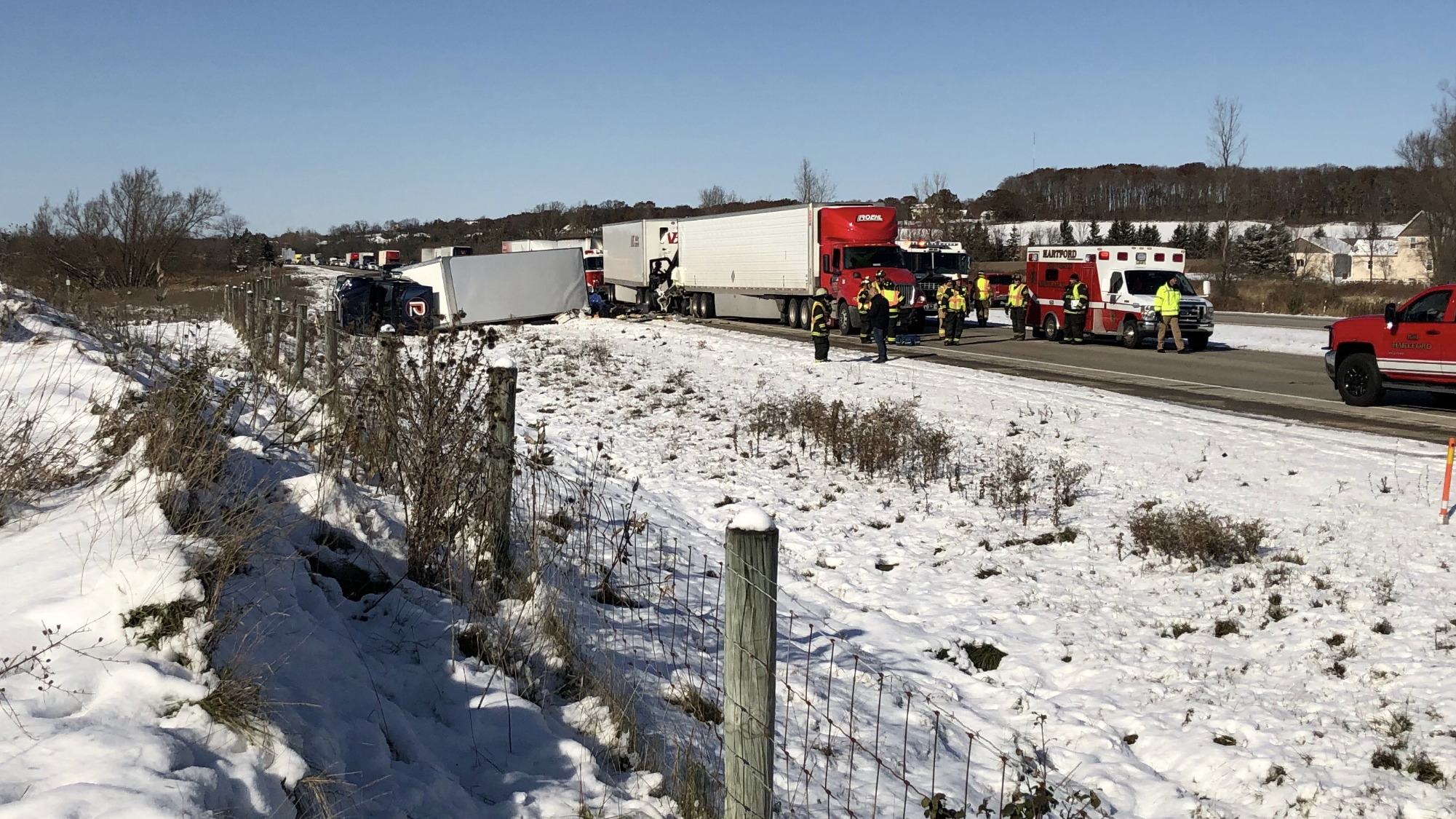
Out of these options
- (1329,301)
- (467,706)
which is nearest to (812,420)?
(467,706)

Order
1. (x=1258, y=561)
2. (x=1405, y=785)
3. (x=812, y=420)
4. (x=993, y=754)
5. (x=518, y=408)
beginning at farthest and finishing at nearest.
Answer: (x=518, y=408)
(x=812, y=420)
(x=1258, y=561)
(x=993, y=754)
(x=1405, y=785)

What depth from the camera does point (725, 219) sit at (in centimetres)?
3716

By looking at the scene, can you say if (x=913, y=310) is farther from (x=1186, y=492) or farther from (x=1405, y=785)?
(x=1405, y=785)

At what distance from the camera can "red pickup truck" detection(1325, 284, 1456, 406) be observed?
1520cm

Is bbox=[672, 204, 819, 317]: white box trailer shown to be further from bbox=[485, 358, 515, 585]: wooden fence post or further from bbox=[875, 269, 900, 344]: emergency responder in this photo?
bbox=[485, 358, 515, 585]: wooden fence post

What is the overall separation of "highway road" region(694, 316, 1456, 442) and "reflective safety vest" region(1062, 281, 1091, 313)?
1.01m

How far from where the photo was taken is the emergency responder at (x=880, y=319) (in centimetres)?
2236

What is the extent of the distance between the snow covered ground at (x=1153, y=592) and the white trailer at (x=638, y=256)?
1056 inches

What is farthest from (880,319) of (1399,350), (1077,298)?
(1399,350)

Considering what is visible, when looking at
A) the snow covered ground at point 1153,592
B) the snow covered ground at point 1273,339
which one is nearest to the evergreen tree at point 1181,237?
the snow covered ground at point 1273,339

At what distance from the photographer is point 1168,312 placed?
2505 cm

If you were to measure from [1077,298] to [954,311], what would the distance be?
127 inches

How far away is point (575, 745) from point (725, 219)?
33.6 m

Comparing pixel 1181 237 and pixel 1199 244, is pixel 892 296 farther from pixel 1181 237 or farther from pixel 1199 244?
pixel 1199 244
